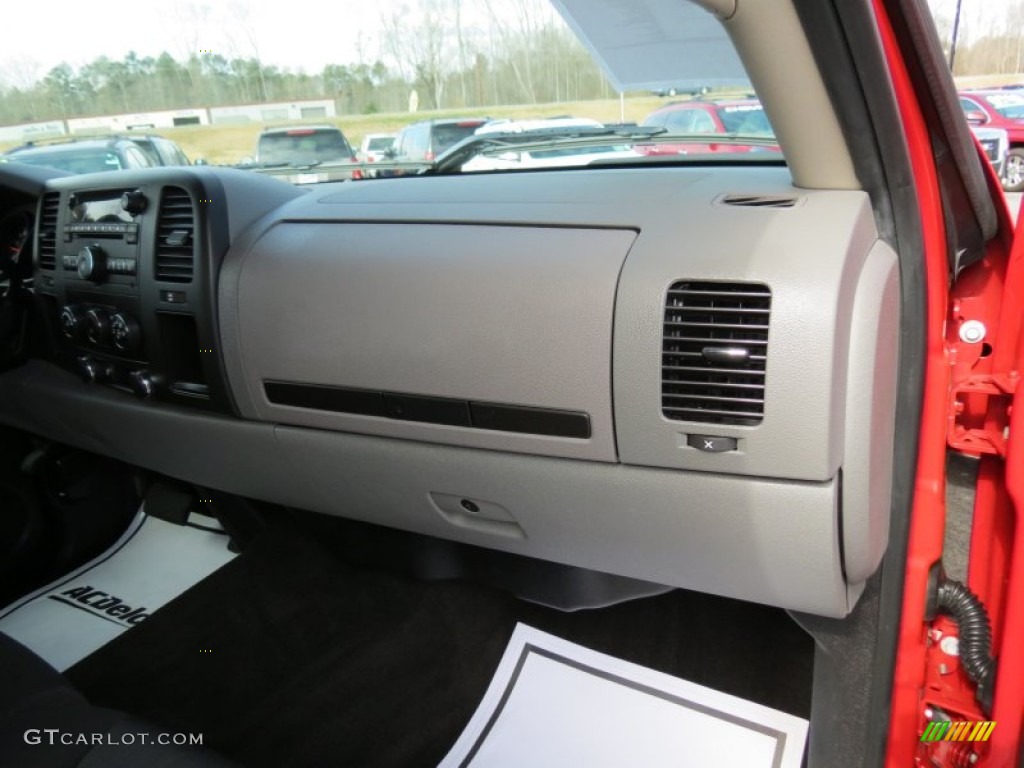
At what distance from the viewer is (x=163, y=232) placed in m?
1.76

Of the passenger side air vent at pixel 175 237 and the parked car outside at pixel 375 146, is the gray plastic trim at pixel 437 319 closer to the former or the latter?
the passenger side air vent at pixel 175 237

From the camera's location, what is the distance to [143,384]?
1.85 metres

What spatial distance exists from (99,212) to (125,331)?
32cm

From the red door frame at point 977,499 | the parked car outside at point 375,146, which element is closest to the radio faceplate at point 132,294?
the parked car outside at point 375,146

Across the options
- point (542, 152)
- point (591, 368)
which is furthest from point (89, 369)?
point (591, 368)

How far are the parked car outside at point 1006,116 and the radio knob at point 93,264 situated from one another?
1788 millimetres

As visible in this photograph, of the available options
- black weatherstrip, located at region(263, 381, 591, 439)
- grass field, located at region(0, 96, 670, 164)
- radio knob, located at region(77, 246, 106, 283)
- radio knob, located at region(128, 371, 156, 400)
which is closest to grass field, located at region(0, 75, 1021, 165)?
grass field, located at region(0, 96, 670, 164)

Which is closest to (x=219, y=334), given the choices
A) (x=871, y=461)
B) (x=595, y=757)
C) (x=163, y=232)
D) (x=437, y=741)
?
(x=163, y=232)

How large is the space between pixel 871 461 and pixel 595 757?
85cm

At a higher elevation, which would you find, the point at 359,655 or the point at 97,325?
the point at 97,325

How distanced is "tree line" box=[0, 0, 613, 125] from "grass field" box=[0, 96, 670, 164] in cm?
3

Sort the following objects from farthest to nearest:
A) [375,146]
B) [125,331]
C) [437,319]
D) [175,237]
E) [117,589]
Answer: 1. [117,589]
2. [375,146]
3. [125,331]
4. [175,237]
5. [437,319]

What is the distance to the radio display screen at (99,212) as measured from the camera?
1.86 meters

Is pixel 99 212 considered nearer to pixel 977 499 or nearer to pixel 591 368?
pixel 591 368
